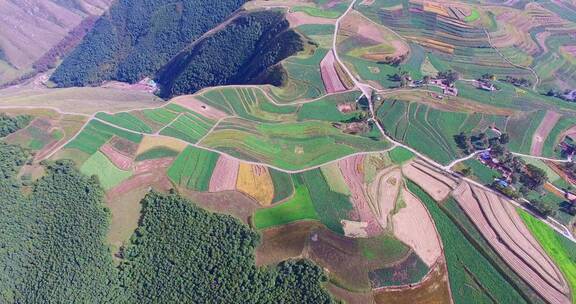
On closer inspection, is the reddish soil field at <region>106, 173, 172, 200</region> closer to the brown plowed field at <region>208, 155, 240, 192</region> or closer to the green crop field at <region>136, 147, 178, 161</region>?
the green crop field at <region>136, 147, 178, 161</region>

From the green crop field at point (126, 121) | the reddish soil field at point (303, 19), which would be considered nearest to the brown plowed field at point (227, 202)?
the green crop field at point (126, 121)

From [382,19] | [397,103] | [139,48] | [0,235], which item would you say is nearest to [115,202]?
[0,235]

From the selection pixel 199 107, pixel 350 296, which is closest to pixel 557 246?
pixel 350 296

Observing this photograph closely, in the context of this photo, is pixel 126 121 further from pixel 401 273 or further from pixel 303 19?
pixel 401 273

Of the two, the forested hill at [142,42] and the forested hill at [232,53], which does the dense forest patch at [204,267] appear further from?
the forested hill at [142,42]

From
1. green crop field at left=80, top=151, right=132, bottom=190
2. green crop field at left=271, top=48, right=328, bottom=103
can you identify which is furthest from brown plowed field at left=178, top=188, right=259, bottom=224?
green crop field at left=271, top=48, right=328, bottom=103

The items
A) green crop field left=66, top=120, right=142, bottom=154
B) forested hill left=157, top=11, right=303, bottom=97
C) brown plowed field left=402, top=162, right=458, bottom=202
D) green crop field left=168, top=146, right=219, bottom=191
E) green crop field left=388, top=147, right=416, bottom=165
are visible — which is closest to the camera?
green crop field left=168, top=146, right=219, bottom=191
